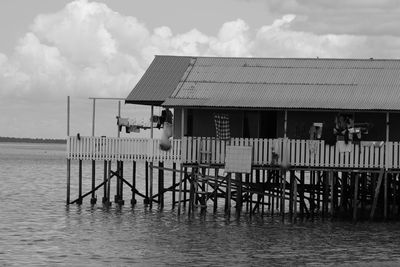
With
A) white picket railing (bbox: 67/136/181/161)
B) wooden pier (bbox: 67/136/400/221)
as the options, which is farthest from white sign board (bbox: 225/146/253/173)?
white picket railing (bbox: 67/136/181/161)

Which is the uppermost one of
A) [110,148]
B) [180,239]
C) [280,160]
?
[110,148]

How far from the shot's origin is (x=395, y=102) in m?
44.2

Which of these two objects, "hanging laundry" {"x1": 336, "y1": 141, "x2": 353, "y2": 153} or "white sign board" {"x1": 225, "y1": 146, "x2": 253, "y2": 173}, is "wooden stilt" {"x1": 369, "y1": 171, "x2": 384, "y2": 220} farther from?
"white sign board" {"x1": 225, "y1": 146, "x2": 253, "y2": 173}

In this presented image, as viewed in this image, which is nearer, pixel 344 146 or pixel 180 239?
pixel 180 239

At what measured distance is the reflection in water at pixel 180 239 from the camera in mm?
35875

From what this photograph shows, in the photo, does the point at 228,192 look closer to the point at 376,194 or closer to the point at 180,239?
the point at 180,239

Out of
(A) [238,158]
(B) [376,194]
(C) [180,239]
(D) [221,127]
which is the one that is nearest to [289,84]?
(D) [221,127]

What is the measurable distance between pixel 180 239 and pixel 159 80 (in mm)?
10319

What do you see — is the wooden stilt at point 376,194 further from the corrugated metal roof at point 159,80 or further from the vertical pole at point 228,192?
the corrugated metal roof at point 159,80

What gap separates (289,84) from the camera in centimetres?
4688

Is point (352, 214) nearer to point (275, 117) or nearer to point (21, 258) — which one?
point (275, 117)

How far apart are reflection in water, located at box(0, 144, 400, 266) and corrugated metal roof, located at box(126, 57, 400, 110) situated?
4669 millimetres

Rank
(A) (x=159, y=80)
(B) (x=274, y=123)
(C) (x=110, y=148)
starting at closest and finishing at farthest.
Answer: (B) (x=274, y=123)
(C) (x=110, y=148)
(A) (x=159, y=80)

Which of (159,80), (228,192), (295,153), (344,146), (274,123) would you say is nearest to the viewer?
(344,146)
